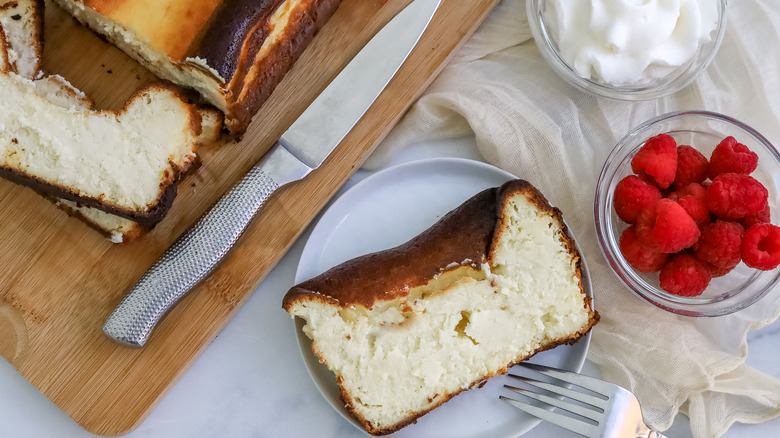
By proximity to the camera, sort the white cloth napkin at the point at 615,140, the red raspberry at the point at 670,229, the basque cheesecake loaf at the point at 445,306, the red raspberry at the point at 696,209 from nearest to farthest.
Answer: the red raspberry at the point at 670,229 → the red raspberry at the point at 696,209 → the basque cheesecake loaf at the point at 445,306 → the white cloth napkin at the point at 615,140

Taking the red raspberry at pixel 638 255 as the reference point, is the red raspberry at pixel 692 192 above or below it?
above

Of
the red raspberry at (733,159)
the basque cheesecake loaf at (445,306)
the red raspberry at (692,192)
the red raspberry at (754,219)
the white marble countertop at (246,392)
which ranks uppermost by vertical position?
the red raspberry at (733,159)

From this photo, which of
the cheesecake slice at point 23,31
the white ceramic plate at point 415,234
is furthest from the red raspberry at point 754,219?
the cheesecake slice at point 23,31

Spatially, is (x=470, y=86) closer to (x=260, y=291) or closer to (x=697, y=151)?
(x=697, y=151)

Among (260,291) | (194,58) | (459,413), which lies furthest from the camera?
(260,291)

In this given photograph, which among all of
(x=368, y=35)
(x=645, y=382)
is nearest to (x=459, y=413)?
(x=645, y=382)

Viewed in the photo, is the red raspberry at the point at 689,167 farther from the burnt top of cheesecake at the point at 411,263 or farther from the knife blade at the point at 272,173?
the knife blade at the point at 272,173
